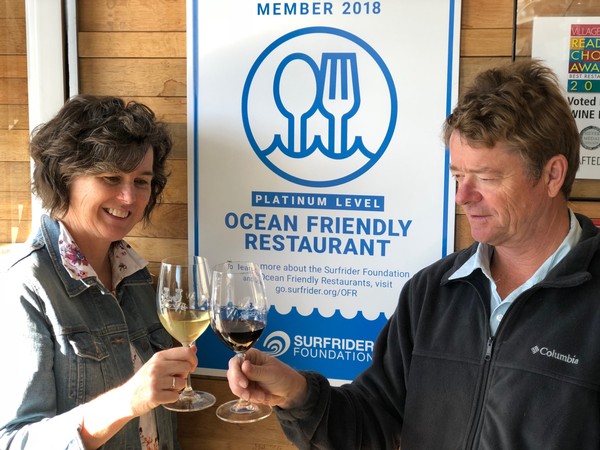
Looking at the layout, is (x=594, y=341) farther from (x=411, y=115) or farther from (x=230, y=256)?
(x=230, y=256)

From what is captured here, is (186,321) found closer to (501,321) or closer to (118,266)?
(118,266)

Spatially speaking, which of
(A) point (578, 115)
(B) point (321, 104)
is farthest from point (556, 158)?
(B) point (321, 104)

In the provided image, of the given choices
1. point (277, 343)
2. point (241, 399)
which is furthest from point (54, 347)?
point (277, 343)

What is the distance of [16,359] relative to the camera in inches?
71.6

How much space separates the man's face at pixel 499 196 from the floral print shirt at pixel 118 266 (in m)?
0.97

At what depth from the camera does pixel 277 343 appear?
2.38m

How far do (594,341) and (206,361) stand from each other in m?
1.25

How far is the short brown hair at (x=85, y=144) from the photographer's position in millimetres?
2014

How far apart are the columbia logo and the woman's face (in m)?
1.10

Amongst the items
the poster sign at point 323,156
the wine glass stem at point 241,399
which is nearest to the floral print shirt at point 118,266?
the poster sign at point 323,156

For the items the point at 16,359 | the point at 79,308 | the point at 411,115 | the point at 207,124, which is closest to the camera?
the point at 16,359

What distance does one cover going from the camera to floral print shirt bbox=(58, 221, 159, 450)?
6.50ft

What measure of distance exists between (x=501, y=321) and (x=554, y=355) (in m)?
0.14

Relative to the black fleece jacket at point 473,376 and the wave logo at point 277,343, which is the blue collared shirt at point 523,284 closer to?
the black fleece jacket at point 473,376
